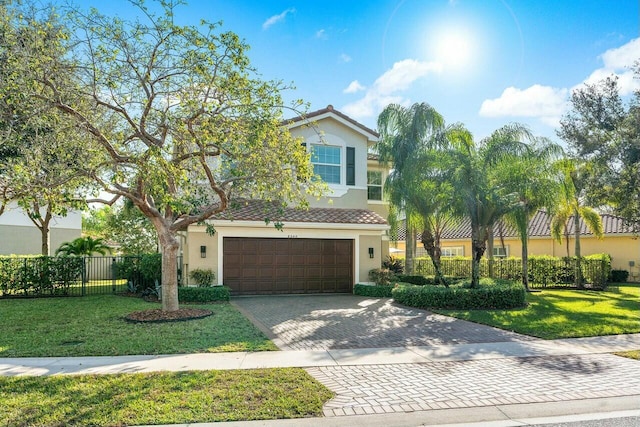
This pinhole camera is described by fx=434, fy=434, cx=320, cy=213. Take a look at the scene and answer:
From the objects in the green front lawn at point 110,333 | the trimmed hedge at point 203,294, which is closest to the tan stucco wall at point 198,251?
the trimmed hedge at point 203,294

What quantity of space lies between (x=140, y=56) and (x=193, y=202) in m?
4.39

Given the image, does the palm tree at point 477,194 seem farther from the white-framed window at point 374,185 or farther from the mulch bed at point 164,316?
the mulch bed at point 164,316

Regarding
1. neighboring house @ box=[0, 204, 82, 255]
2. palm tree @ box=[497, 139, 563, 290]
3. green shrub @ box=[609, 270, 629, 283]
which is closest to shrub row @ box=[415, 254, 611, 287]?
green shrub @ box=[609, 270, 629, 283]

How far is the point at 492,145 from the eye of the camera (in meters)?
18.4

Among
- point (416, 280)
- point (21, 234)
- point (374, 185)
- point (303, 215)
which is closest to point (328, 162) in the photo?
point (303, 215)

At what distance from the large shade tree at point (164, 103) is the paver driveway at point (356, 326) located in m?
3.48

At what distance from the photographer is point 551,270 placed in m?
24.0

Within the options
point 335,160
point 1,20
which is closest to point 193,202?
point 1,20

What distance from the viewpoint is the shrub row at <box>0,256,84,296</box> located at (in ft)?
57.3

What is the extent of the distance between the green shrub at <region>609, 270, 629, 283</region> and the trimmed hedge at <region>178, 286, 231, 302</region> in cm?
2431

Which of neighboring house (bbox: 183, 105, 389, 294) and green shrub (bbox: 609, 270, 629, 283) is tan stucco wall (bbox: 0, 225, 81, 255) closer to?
neighboring house (bbox: 183, 105, 389, 294)

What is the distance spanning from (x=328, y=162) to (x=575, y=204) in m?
12.6

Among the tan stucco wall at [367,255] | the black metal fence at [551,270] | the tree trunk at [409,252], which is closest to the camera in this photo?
the tan stucco wall at [367,255]

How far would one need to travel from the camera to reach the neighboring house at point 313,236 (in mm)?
17562
